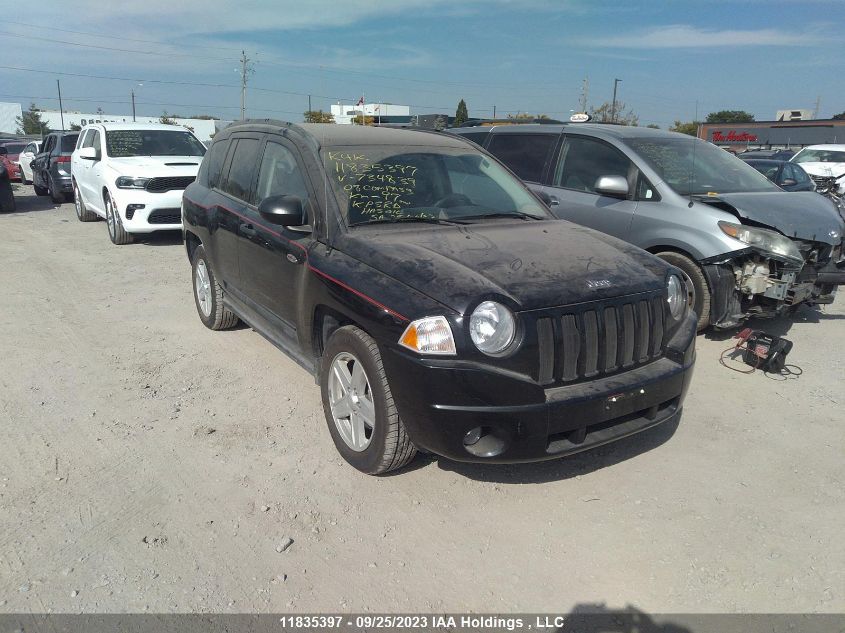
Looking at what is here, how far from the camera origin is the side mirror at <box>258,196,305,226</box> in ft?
12.7

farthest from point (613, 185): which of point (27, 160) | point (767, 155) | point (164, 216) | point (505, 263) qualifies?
point (27, 160)

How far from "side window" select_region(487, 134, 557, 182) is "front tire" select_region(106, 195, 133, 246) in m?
6.22

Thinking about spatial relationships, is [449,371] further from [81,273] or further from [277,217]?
[81,273]

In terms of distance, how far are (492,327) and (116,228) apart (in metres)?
9.19

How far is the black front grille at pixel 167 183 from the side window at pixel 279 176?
607 centimetres

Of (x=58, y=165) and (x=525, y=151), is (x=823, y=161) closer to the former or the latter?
(x=525, y=151)

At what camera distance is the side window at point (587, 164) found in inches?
254

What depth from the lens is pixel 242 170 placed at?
5.09m

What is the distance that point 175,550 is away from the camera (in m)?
3.02

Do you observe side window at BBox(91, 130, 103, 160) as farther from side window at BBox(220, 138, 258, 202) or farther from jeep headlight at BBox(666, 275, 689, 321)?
jeep headlight at BBox(666, 275, 689, 321)

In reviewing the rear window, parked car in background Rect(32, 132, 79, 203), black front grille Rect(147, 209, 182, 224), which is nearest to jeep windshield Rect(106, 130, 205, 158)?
black front grille Rect(147, 209, 182, 224)

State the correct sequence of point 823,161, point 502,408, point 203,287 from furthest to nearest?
point 823,161 < point 203,287 < point 502,408

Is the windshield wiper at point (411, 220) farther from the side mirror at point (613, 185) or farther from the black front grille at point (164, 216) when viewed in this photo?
the black front grille at point (164, 216)

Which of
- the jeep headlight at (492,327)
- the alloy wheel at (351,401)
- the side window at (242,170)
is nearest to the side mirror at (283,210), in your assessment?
the alloy wheel at (351,401)
